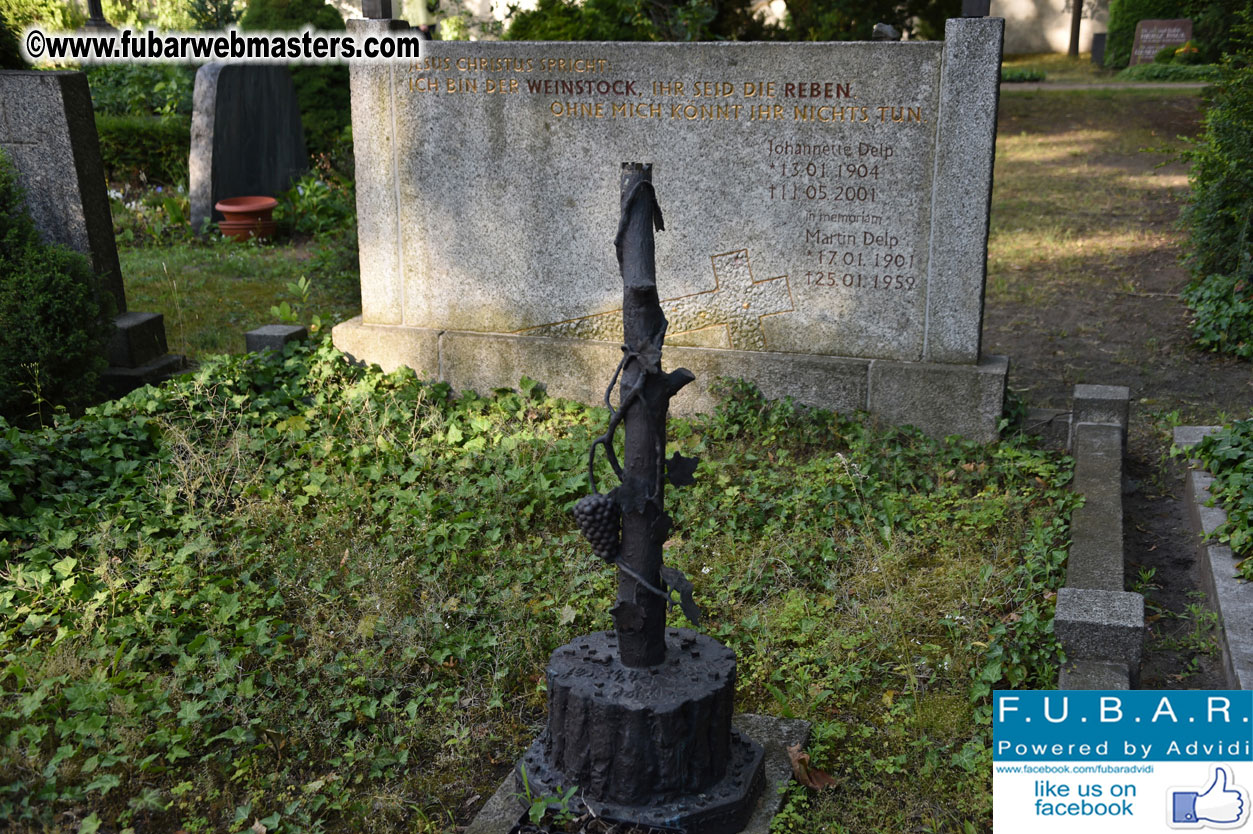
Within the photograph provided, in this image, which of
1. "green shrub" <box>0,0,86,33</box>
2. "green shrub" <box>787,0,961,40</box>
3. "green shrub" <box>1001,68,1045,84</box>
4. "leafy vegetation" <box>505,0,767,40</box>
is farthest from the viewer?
"green shrub" <box>1001,68,1045,84</box>

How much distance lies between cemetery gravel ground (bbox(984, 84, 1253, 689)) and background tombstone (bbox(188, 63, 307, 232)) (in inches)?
292

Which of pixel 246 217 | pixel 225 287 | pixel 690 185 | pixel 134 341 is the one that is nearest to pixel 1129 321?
pixel 690 185

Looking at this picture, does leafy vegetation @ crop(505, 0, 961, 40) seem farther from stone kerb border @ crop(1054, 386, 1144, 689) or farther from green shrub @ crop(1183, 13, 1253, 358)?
stone kerb border @ crop(1054, 386, 1144, 689)

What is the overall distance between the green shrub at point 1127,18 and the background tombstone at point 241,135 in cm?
1942

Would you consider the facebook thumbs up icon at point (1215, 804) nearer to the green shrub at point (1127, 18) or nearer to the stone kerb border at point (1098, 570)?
the stone kerb border at point (1098, 570)

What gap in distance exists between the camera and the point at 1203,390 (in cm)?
697

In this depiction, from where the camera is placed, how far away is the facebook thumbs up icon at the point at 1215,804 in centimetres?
299

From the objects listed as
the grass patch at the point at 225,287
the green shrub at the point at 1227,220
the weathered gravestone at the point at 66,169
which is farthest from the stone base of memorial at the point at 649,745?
the green shrub at the point at 1227,220

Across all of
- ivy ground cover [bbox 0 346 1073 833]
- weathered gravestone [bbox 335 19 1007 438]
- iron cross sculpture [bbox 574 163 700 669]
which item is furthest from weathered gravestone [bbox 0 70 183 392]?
iron cross sculpture [bbox 574 163 700 669]

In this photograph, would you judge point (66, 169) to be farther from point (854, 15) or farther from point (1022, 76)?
point (1022, 76)

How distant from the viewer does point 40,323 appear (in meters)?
5.94

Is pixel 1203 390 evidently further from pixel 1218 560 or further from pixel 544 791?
pixel 544 791

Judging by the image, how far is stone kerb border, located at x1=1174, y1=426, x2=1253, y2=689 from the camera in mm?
3760

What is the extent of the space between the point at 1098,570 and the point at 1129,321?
4.68 m
